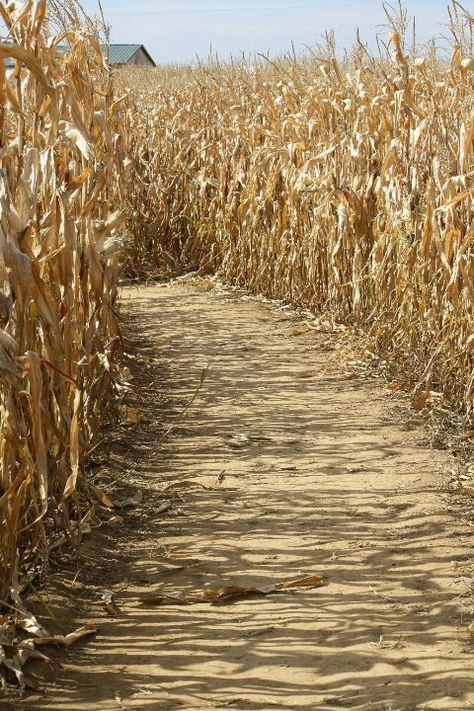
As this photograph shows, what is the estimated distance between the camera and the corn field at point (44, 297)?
2889 mm

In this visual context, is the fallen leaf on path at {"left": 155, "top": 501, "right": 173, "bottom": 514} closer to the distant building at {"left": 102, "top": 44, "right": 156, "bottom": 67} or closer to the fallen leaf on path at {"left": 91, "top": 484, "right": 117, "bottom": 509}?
the fallen leaf on path at {"left": 91, "top": 484, "right": 117, "bottom": 509}

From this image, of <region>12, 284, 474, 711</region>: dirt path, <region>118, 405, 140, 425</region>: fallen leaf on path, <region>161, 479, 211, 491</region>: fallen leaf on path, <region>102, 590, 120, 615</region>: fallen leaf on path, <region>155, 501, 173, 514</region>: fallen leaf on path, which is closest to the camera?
<region>12, 284, 474, 711</region>: dirt path

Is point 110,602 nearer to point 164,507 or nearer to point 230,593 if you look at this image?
point 230,593

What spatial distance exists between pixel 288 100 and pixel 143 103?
3887mm

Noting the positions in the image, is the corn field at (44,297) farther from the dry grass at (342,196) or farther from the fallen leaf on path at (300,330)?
the fallen leaf on path at (300,330)

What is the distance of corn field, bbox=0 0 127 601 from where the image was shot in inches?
114

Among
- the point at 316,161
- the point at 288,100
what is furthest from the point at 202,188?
the point at 316,161

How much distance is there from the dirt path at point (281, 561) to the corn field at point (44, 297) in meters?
0.33

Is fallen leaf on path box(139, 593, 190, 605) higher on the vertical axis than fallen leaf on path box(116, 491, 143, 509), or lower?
lower

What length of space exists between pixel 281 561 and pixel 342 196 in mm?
3452

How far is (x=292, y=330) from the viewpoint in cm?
718

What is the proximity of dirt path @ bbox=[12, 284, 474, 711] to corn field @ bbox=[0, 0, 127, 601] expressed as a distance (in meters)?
0.33

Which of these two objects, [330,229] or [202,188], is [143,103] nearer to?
[202,188]

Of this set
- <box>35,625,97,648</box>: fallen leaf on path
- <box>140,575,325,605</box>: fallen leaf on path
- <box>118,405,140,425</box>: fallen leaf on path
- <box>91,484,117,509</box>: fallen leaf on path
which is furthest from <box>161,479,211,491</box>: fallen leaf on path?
<box>35,625,97,648</box>: fallen leaf on path
